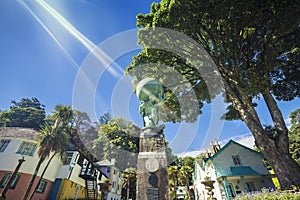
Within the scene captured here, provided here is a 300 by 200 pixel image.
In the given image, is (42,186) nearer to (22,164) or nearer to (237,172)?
(22,164)

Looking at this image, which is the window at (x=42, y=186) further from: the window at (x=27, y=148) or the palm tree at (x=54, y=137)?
the palm tree at (x=54, y=137)

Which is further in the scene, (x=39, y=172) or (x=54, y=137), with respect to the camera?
(x=39, y=172)

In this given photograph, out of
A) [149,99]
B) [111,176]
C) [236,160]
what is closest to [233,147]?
[236,160]

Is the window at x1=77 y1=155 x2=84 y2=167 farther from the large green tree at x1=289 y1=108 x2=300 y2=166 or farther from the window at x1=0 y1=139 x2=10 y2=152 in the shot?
the large green tree at x1=289 y1=108 x2=300 y2=166

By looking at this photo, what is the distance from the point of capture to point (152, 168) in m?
4.36

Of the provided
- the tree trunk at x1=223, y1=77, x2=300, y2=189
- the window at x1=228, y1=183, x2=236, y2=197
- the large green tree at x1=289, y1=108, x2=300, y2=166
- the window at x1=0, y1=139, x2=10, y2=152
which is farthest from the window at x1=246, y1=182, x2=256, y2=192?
the window at x1=0, y1=139, x2=10, y2=152

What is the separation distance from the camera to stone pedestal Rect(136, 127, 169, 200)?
4055mm

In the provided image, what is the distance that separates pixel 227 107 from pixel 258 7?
8.05 meters

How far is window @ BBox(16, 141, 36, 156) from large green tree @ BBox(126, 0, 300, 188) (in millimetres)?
11151

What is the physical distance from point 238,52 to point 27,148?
18852 millimetres

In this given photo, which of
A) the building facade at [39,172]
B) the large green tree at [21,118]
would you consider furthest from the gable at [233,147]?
the large green tree at [21,118]

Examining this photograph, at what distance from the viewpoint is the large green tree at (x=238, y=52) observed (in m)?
7.66

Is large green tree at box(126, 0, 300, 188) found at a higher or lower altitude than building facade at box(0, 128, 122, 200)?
higher

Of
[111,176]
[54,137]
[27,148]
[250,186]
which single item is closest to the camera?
[54,137]
